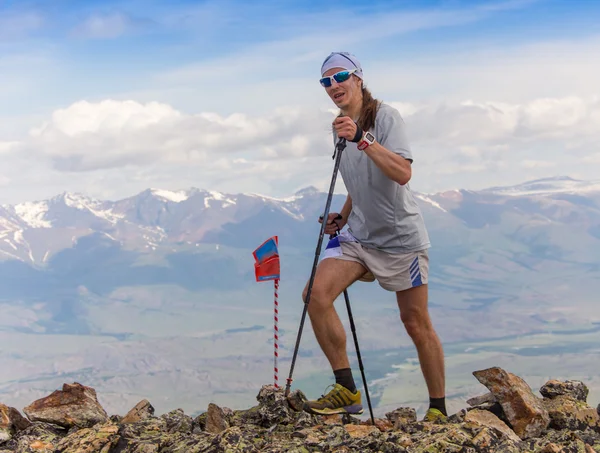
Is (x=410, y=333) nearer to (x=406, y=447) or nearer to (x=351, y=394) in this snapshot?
(x=351, y=394)

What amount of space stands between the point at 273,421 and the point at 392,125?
375 centimetres

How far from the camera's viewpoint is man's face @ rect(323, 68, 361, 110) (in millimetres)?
9375

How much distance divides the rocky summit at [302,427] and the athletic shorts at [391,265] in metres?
1.66

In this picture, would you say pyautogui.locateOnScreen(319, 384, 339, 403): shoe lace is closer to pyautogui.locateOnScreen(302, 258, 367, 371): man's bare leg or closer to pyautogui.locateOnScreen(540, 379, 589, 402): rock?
pyautogui.locateOnScreen(302, 258, 367, 371): man's bare leg

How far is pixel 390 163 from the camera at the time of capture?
8742mm

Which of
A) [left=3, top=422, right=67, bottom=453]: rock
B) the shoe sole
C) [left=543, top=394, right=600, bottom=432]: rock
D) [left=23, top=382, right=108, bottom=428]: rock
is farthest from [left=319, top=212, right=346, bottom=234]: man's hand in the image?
[left=3, top=422, right=67, bottom=453]: rock

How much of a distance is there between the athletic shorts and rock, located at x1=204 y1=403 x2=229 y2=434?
2.33 m

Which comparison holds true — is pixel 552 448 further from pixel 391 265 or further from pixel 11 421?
pixel 11 421

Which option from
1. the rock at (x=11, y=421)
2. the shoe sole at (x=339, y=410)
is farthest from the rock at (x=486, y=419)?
the rock at (x=11, y=421)

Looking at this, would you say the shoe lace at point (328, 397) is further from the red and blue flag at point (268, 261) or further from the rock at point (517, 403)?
the rock at point (517, 403)

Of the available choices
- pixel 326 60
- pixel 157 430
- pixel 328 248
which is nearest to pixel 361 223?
pixel 328 248

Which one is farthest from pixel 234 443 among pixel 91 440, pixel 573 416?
pixel 573 416

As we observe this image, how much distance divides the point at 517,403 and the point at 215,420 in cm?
375

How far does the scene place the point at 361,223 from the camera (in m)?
9.74
